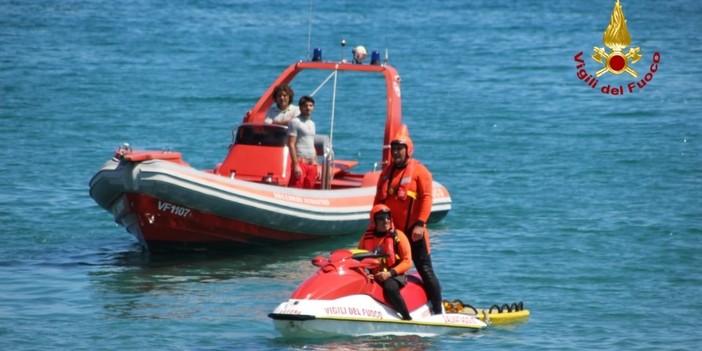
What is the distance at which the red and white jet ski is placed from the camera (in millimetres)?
11039

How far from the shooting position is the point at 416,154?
23.7 meters

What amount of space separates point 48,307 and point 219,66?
2235cm

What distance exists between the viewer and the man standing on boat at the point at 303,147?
631 inches

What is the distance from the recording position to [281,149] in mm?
16281

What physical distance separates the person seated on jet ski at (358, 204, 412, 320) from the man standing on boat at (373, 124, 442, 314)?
0.75ft

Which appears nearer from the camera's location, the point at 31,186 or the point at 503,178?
the point at 31,186

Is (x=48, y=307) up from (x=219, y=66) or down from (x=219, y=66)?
down

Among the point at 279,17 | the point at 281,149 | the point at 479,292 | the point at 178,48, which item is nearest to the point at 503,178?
the point at 281,149

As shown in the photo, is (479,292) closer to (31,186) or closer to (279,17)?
(31,186)

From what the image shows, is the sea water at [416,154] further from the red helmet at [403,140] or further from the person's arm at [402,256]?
the red helmet at [403,140]

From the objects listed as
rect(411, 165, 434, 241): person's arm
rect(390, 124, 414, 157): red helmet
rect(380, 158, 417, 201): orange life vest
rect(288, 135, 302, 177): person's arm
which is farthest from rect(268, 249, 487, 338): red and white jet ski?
rect(288, 135, 302, 177): person's arm

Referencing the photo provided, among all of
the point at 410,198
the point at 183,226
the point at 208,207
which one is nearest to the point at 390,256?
the point at 410,198

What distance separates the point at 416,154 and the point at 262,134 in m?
7.67

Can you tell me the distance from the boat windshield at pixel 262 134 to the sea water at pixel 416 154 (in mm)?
1278
